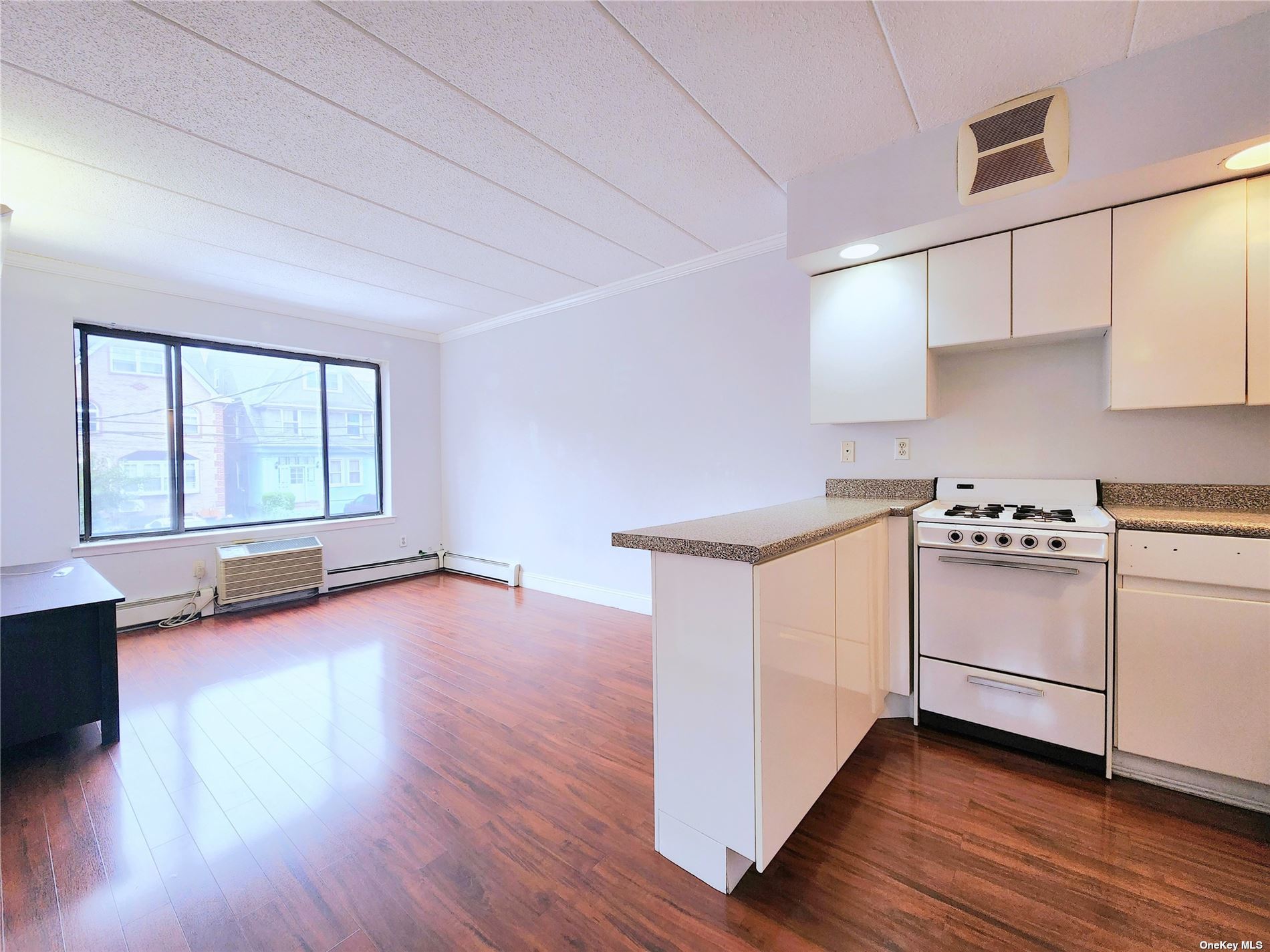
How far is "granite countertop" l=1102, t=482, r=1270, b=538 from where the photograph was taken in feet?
5.48

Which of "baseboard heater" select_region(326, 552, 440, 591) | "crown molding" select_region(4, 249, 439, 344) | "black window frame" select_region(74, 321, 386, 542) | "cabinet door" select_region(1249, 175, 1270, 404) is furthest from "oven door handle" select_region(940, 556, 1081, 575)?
"crown molding" select_region(4, 249, 439, 344)

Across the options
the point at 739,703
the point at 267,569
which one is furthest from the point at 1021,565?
the point at 267,569

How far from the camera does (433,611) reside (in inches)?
161

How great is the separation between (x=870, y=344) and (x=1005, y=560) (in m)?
1.13

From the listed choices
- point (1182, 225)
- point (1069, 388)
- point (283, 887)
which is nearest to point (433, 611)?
point (283, 887)

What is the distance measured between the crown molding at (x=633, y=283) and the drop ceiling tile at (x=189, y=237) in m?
0.61

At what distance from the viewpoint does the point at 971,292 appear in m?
2.21

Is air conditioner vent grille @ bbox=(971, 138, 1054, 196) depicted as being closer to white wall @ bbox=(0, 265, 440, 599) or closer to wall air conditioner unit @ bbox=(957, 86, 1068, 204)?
wall air conditioner unit @ bbox=(957, 86, 1068, 204)

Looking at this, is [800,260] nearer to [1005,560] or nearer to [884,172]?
[884,172]

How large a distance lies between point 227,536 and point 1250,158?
Result: 613 centimetres

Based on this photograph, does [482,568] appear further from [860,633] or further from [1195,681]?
[1195,681]

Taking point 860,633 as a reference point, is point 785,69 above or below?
above

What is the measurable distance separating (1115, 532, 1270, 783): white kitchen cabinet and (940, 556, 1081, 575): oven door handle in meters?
0.16

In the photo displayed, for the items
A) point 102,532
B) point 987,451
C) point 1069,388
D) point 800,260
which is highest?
point 800,260
